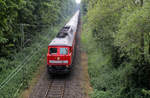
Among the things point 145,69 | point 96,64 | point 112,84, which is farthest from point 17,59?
point 145,69

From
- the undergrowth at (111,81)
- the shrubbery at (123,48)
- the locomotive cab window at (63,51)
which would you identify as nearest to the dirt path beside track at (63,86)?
the undergrowth at (111,81)

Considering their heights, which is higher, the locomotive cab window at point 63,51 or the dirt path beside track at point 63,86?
the locomotive cab window at point 63,51

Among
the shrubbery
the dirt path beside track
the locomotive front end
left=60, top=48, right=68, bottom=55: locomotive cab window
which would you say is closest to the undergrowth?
the shrubbery

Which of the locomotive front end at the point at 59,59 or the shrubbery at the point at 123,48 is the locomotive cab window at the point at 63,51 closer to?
the locomotive front end at the point at 59,59

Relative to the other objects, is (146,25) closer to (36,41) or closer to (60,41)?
(60,41)

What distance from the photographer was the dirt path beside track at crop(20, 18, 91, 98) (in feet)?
39.7

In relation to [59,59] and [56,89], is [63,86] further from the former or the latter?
[59,59]

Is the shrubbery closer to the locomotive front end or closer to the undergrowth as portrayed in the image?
the undergrowth

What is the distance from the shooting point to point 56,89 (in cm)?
1285

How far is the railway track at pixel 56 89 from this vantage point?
1196 cm

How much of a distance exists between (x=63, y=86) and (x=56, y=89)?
0.71m

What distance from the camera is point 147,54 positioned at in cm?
908

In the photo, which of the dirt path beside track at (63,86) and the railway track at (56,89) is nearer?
the railway track at (56,89)

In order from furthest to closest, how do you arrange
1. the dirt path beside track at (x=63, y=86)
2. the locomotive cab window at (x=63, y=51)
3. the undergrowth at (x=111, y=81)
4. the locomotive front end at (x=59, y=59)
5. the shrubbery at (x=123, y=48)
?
the locomotive cab window at (x=63, y=51) → the locomotive front end at (x=59, y=59) → the dirt path beside track at (x=63, y=86) → the undergrowth at (x=111, y=81) → the shrubbery at (x=123, y=48)
